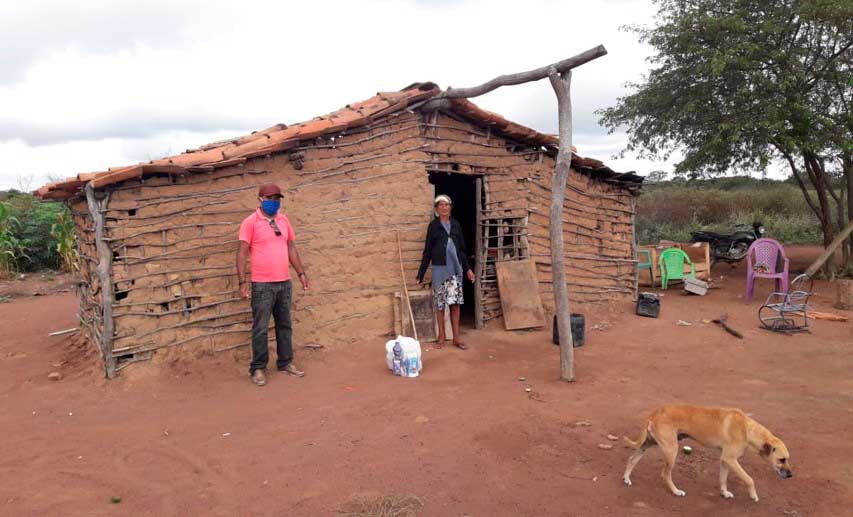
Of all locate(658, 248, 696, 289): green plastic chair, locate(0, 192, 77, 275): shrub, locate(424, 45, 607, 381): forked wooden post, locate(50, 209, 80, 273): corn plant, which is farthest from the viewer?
locate(0, 192, 77, 275): shrub

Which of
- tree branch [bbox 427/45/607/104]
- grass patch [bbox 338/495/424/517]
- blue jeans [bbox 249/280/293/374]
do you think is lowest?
grass patch [bbox 338/495/424/517]

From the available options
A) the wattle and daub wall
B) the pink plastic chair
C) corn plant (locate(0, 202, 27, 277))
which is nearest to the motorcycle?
the pink plastic chair

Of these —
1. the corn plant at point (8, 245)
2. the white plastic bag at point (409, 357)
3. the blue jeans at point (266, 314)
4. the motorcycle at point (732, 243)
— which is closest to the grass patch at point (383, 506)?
the white plastic bag at point (409, 357)

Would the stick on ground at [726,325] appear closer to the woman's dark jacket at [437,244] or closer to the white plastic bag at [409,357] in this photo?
the woman's dark jacket at [437,244]

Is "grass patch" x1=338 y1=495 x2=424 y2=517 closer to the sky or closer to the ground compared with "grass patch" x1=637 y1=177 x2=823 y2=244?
closer to the ground

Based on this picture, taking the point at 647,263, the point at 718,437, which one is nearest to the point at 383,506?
the point at 718,437

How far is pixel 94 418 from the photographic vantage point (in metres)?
4.84

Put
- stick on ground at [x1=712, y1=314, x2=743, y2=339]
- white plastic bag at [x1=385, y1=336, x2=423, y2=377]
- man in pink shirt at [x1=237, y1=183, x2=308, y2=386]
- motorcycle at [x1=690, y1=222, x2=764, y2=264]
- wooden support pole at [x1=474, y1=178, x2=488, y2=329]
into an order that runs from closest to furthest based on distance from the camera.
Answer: man in pink shirt at [x1=237, y1=183, x2=308, y2=386]
white plastic bag at [x1=385, y1=336, x2=423, y2=377]
stick on ground at [x1=712, y1=314, x2=743, y2=339]
wooden support pole at [x1=474, y1=178, x2=488, y2=329]
motorcycle at [x1=690, y1=222, x2=764, y2=264]

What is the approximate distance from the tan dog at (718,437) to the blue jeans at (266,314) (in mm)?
3485

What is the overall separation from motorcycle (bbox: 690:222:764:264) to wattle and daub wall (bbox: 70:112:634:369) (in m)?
6.52

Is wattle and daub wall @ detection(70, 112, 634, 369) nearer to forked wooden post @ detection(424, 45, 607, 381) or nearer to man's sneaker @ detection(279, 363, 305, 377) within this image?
man's sneaker @ detection(279, 363, 305, 377)

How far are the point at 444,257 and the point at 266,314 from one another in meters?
2.16

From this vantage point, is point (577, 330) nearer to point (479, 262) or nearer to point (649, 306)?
point (479, 262)

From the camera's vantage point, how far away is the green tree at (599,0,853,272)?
384 inches
